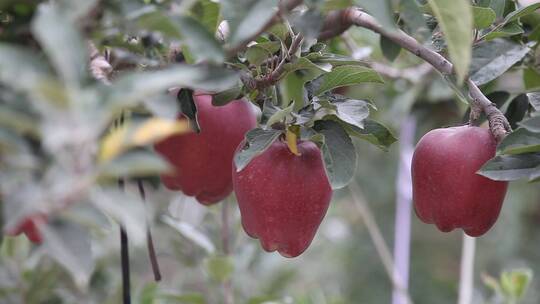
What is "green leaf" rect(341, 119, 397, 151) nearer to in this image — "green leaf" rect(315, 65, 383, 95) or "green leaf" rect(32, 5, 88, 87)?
"green leaf" rect(315, 65, 383, 95)

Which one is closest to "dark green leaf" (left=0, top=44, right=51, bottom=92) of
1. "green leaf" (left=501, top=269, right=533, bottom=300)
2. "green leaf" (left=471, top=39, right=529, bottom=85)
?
"green leaf" (left=471, top=39, right=529, bottom=85)

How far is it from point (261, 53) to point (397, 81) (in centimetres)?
66

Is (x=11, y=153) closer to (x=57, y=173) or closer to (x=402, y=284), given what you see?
(x=57, y=173)

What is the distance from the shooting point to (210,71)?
44 cm

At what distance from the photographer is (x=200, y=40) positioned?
0.43 m

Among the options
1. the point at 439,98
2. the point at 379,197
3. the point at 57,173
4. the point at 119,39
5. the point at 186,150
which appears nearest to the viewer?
the point at 57,173

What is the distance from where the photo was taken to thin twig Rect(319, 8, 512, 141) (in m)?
0.65

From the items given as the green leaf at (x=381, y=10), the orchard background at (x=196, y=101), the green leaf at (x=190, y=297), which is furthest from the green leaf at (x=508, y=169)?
the green leaf at (x=190, y=297)

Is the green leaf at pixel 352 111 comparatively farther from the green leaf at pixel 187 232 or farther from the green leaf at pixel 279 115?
the green leaf at pixel 187 232

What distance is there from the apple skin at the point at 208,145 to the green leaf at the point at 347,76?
0.11 m

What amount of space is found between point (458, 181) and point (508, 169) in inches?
1.8

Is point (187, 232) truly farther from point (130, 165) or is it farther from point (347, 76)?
point (130, 165)

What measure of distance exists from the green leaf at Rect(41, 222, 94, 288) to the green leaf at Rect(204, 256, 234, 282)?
0.63 m

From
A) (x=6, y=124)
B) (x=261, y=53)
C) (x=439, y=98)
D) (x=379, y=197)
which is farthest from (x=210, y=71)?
(x=379, y=197)
